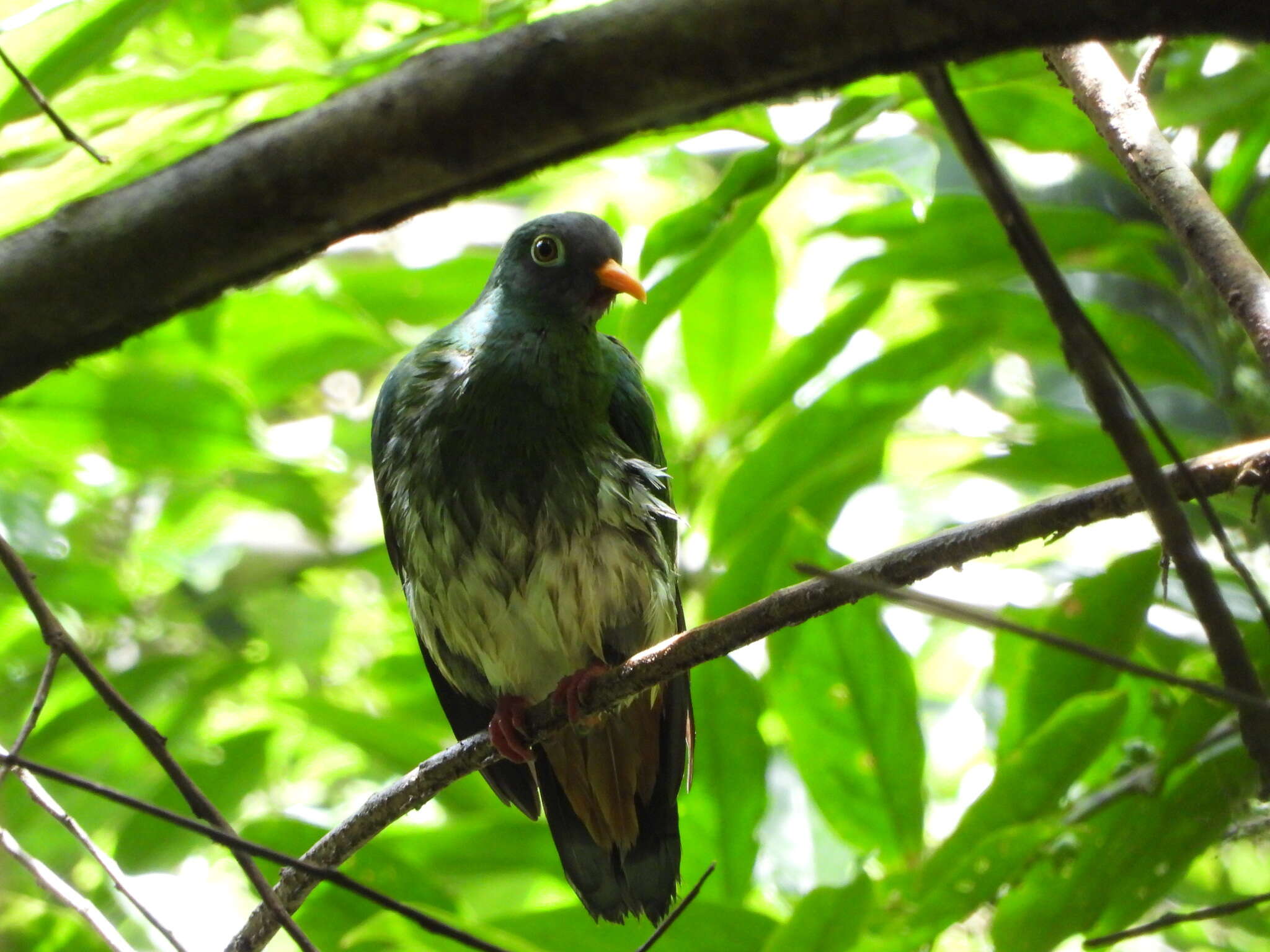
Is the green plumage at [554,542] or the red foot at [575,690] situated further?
the green plumage at [554,542]

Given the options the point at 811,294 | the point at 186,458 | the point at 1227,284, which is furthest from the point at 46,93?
the point at 811,294

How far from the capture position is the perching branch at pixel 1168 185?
4.70 feet

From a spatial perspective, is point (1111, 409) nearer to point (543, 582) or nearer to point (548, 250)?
point (543, 582)

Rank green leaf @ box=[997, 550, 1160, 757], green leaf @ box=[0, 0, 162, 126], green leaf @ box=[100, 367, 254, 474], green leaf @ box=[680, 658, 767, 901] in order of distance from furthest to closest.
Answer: green leaf @ box=[100, 367, 254, 474]
green leaf @ box=[680, 658, 767, 901]
green leaf @ box=[997, 550, 1160, 757]
green leaf @ box=[0, 0, 162, 126]

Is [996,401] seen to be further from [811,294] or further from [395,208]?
[395,208]

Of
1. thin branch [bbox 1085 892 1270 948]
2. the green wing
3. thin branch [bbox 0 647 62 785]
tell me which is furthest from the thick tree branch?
the green wing

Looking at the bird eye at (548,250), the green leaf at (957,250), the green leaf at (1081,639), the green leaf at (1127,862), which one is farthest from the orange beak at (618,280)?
the green leaf at (1127,862)

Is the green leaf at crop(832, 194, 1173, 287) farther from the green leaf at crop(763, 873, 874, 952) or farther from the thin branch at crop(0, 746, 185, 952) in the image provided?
the thin branch at crop(0, 746, 185, 952)

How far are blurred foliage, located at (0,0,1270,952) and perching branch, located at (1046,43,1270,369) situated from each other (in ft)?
2.20

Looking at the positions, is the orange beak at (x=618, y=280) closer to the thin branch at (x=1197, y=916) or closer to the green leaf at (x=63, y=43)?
the green leaf at (x=63, y=43)

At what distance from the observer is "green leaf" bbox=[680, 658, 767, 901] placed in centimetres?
269

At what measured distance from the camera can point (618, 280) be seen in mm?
3141

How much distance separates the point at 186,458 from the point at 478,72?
2.58 meters

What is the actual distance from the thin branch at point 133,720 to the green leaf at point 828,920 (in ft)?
2.74
